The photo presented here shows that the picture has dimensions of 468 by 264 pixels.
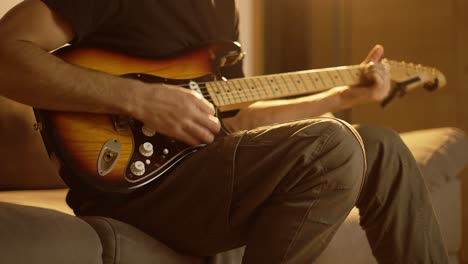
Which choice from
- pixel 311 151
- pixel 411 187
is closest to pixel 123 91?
pixel 311 151

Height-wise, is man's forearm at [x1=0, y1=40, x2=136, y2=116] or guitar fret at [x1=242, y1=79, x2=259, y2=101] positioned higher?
man's forearm at [x1=0, y1=40, x2=136, y2=116]

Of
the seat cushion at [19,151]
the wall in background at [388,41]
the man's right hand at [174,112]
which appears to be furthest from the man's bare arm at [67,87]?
the wall in background at [388,41]

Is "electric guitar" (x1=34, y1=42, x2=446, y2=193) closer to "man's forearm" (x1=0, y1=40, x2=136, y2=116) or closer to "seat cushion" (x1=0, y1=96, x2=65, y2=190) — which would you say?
"man's forearm" (x1=0, y1=40, x2=136, y2=116)

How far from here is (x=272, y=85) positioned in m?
1.34

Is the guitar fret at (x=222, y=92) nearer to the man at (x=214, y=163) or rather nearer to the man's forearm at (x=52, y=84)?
the man at (x=214, y=163)

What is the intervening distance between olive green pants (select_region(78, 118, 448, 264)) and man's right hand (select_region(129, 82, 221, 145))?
0.16 feet

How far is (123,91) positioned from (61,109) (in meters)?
0.10

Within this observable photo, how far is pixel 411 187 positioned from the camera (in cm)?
117

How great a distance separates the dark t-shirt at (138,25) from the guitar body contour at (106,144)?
0.02m

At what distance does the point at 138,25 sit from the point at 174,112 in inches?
8.0

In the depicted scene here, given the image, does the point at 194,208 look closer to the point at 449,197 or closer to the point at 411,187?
the point at 411,187

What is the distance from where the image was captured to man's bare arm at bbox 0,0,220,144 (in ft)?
3.48

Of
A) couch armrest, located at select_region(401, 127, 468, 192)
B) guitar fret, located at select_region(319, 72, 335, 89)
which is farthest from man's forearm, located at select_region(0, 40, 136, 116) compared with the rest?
couch armrest, located at select_region(401, 127, 468, 192)

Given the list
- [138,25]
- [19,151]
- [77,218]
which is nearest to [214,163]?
[77,218]
